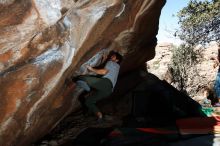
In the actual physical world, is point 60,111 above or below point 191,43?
below

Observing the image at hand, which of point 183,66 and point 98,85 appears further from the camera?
point 183,66

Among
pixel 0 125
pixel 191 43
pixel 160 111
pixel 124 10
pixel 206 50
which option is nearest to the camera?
pixel 0 125

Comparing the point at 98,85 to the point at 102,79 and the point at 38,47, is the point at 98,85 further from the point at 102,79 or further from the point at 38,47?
the point at 38,47

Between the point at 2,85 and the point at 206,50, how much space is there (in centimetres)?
1779

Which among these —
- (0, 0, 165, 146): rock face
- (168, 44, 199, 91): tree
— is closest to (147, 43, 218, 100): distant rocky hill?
(168, 44, 199, 91): tree

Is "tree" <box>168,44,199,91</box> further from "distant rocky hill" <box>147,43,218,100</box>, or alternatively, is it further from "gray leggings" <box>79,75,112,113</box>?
"gray leggings" <box>79,75,112,113</box>

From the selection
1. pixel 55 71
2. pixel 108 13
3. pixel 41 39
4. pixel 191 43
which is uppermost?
pixel 191 43

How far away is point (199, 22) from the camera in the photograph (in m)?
17.0

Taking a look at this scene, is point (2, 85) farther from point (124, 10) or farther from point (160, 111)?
point (160, 111)

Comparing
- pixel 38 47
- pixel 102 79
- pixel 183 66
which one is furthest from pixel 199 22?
pixel 38 47

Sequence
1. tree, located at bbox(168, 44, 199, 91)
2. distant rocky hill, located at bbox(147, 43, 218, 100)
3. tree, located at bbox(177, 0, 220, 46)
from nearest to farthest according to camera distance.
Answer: tree, located at bbox(177, 0, 220, 46), tree, located at bbox(168, 44, 199, 91), distant rocky hill, located at bbox(147, 43, 218, 100)

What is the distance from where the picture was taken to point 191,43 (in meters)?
18.7

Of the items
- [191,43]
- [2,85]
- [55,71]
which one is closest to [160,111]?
[55,71]

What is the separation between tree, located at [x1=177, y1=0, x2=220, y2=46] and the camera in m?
16.6
